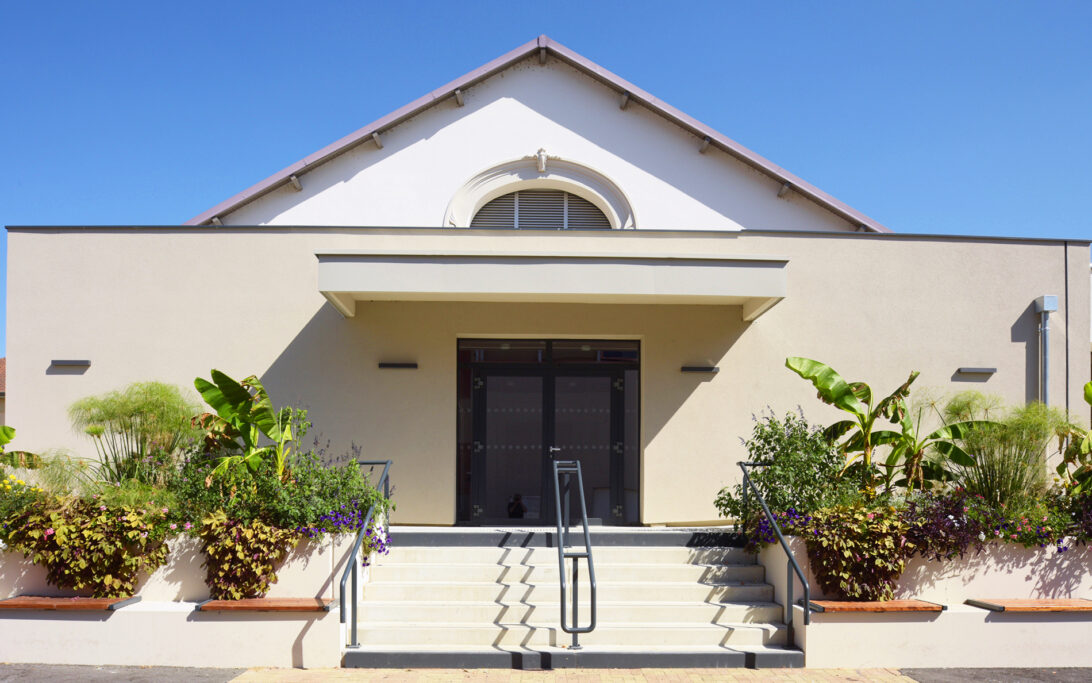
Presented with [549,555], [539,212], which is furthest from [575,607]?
[539,212]

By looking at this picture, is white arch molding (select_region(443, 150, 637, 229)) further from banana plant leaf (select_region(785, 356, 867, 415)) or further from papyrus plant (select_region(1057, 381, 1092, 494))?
papyrus plant (select_region(1057, 381, 1092, 494))

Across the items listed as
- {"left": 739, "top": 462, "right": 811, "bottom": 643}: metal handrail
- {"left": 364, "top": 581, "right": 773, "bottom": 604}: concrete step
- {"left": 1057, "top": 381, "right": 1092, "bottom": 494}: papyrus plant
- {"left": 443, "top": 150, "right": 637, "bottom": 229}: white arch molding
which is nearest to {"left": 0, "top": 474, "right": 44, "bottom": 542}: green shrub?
{"left": 364, "top": 581, "right": 773, "bottom": 604}: concrete step

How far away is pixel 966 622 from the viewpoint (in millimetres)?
7727

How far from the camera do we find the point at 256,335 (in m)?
10.5

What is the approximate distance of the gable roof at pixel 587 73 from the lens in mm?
13086

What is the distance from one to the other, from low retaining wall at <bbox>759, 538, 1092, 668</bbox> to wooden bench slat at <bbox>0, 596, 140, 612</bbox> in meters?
6.22

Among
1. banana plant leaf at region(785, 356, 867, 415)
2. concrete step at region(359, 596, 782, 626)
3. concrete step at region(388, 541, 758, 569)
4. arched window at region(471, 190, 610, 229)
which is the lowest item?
concrete step at region(359, 596, 782, 626)

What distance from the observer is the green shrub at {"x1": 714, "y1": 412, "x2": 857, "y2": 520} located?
336 inches

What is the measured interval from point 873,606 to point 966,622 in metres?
0.94

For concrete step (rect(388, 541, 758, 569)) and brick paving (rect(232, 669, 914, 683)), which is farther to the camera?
concrete step (rect(388, 541, 758, 569))

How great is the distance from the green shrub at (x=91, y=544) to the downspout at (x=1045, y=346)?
412 inches

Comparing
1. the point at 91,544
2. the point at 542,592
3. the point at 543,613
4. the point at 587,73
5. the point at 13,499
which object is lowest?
the point at 543,613

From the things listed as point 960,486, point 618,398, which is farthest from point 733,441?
point 960,486

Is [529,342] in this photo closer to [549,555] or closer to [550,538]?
[550,538]
